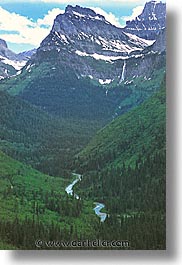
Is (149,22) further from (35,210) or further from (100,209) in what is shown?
(35,210)

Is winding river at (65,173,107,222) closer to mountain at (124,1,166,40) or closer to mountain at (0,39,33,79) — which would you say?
mountain at (0,39,33,79)

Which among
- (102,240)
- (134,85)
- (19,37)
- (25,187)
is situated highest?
(19,37)

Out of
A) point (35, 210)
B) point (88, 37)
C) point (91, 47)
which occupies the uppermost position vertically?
point (88, 37)

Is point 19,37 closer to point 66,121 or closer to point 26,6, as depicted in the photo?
point 26,6

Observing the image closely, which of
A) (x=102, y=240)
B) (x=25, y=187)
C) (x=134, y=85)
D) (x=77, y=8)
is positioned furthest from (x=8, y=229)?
(x=77, y=8)

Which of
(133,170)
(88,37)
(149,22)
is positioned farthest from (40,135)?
(149,22)

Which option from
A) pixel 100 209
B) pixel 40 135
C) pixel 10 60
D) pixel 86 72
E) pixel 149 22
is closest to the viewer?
pixel 100 209

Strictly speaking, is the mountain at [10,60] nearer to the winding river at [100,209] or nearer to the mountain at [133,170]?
the mountain at [133,170]
